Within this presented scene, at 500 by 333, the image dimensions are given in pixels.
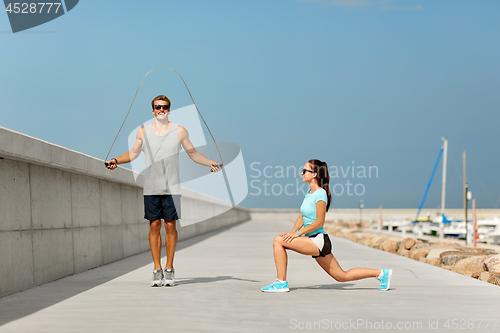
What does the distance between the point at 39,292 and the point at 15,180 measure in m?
1.24

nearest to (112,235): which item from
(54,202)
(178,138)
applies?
(54,202)

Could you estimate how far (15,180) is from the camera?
650cm

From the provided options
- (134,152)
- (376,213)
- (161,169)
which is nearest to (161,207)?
(161,169)

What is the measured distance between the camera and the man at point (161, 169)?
696 centimetres

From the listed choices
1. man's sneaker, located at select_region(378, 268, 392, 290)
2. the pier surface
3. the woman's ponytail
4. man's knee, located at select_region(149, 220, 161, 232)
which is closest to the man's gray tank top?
man's knee, located at select_region(149, 220, 161, 232)

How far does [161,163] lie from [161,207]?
1.69 feet

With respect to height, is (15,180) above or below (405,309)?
above

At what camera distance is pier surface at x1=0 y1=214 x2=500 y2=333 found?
4.57 meters

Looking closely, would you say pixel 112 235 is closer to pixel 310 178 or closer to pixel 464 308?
pixel 310 178

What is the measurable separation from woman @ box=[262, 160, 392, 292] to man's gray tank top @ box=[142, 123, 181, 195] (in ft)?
4.88

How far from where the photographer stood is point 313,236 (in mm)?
6371

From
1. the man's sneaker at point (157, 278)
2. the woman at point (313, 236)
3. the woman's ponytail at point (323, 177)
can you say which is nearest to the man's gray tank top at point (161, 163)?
the man's sneaker at point (157, 278)

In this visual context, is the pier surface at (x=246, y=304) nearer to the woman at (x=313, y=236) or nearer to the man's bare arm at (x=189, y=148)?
the woman at (x=313, y=236)

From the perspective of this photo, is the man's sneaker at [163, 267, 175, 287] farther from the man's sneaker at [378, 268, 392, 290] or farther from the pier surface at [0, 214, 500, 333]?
the man's sneaker at [378, 268, 392, 290]
